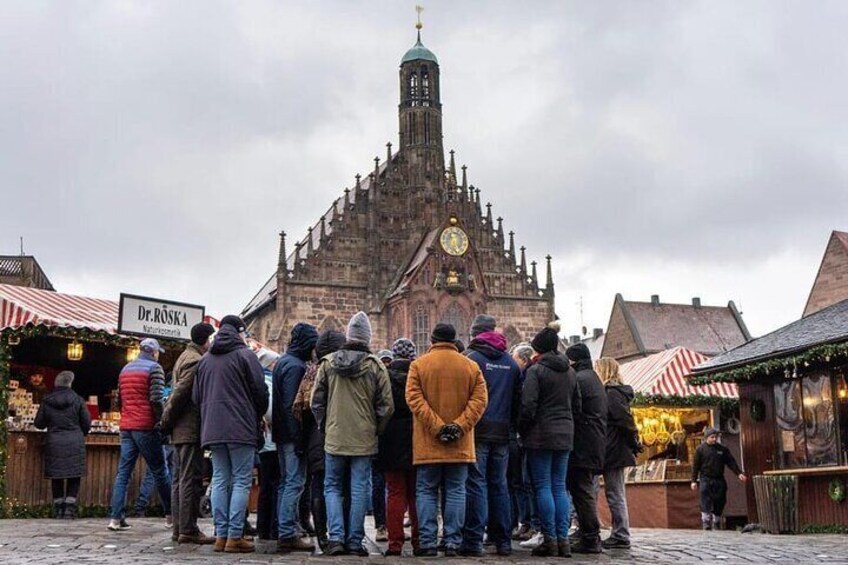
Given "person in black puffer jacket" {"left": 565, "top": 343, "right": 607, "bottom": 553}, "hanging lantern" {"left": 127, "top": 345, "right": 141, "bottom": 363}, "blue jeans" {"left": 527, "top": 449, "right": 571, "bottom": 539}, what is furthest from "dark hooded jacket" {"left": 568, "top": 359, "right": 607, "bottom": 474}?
"hanging lantern" {"left": 127, "top": 345, "right": 141, "bottom": 363}

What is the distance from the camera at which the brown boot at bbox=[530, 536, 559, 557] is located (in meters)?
8.99

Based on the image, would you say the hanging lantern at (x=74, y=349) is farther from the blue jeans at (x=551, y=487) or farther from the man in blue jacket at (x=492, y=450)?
the blue jeans at (x=551, y=487)

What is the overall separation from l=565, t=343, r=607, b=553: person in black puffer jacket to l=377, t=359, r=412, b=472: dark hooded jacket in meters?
1.73

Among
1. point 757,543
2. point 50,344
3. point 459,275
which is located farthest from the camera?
point 459,275

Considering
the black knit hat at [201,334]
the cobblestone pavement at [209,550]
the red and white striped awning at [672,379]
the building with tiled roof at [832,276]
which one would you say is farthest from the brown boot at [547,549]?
the building with tiled roof at [832,276]

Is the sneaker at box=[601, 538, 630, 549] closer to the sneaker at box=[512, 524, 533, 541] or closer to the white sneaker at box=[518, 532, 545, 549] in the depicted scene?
the white sneaker at box=[518, 532, 545, 549]

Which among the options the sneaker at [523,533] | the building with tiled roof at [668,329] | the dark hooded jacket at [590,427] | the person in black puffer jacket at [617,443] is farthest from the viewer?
the building with tiled roof at [668,329]

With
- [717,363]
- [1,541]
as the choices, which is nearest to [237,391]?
[1,541]

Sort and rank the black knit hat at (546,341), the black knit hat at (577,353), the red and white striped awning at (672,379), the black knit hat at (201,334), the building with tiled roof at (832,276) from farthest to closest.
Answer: the building with tiled roof at (832,276), the red and white striped awning at (672,379), the black knit hat at (577,353), the black knit hat at (201,334), the black knit hat at (546,341)

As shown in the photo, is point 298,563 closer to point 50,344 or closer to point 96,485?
point 96,485

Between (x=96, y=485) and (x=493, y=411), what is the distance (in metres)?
7.80

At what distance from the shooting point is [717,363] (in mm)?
17156

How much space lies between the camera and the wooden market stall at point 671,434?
1801 centimetres

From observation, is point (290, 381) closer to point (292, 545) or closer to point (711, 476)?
point (292, 545)
